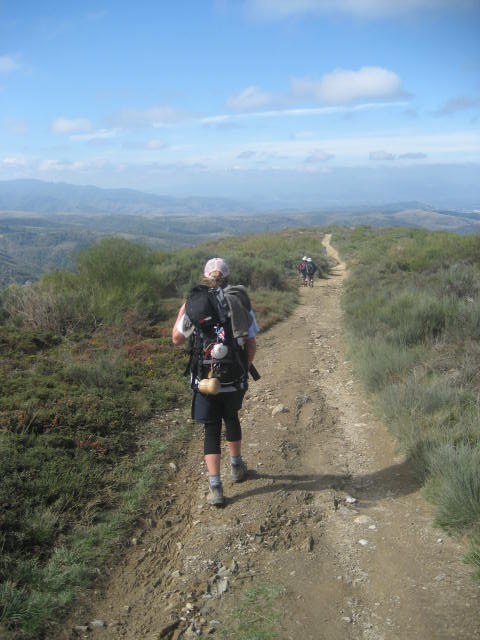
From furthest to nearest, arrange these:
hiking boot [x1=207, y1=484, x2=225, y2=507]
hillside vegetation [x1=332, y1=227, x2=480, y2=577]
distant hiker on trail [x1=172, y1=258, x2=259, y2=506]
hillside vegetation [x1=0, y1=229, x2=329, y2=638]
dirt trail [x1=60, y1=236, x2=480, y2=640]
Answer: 1. hiking boot [x1=207, y1=484, x2=225, y2=507]
2. distant hiker on trail [x1=172, y1=258, x2=259, y2=506]
3. hillside vegetation [x1=332, y1=227, x2=480, y2=577]
4. hillside vegetation [x1=0, y1=229, x2=329, y2=638]
5. dirt trail [x1=60, y1=236, x2=480, y2=640]

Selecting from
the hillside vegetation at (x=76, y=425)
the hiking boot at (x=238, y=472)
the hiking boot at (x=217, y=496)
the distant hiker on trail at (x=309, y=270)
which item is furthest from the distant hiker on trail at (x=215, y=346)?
the distant hiker on trail at (x=309, y=270)

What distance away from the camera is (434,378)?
18.8 ft

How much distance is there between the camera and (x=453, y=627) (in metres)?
2.52

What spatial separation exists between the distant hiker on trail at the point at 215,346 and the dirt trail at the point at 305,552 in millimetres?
541

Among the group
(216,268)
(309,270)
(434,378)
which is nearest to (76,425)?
(216,268)

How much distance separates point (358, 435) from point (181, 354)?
3.91 m

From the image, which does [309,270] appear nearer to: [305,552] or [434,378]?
[434,378]

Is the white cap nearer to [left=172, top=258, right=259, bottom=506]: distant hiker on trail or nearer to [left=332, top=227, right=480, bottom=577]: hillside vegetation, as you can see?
[left=172, top=258, right=259, bottom=506]: distant hiker on trail

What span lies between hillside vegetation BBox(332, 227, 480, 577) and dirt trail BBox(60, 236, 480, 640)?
0.75 ft

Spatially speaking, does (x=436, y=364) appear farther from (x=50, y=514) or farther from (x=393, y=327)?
(x=50, y=514)

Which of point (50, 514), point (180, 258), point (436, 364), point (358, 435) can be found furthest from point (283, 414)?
point (180, 258)

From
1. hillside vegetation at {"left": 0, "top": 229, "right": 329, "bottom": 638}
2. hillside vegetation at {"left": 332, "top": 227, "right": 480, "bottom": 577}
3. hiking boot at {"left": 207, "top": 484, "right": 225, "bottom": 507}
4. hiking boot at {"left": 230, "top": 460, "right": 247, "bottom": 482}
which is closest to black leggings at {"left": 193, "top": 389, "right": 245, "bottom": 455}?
hiking boot at {"left": 207, "top": 484, "right": 225, "bottom": 507}

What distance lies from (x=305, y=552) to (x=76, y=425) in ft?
10.1

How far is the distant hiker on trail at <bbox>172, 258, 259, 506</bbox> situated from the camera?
3.83 meters
